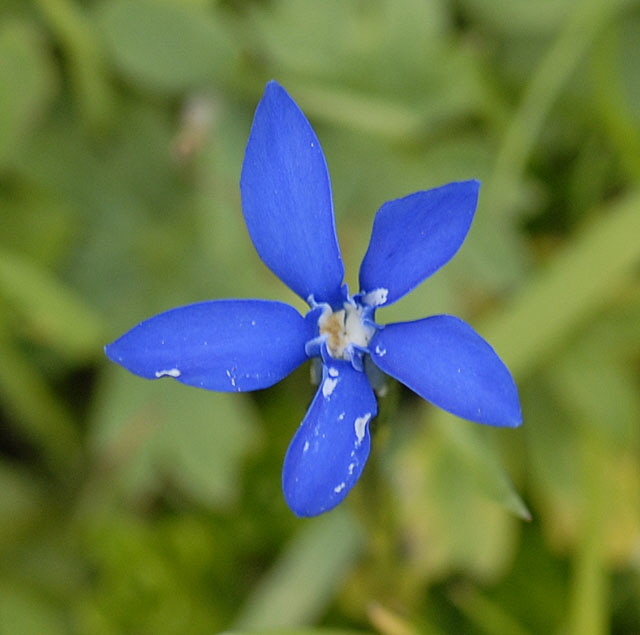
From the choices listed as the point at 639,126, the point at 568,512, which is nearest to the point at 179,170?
the point at 639,126

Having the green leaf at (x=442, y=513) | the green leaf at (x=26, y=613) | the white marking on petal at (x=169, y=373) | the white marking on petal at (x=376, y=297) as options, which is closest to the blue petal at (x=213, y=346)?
the white marking on petal at (x=169, y=373)

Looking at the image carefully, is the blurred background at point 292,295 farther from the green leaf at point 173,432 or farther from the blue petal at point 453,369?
the blue petal at point 453,369

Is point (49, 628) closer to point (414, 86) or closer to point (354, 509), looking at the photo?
point (354, 509)

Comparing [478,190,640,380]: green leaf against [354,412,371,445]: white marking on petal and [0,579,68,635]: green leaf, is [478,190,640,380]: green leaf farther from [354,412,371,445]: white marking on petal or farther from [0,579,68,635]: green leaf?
[0,579,68,635]: green leaf

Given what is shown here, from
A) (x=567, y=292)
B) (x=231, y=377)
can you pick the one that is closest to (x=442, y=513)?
(x=567, y=292)

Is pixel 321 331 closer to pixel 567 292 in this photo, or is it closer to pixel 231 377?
pixel 231 377

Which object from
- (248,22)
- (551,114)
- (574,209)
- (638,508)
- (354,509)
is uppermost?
(248,22)

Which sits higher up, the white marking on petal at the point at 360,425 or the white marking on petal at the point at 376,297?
the white marking on petal at the point at 376,297
